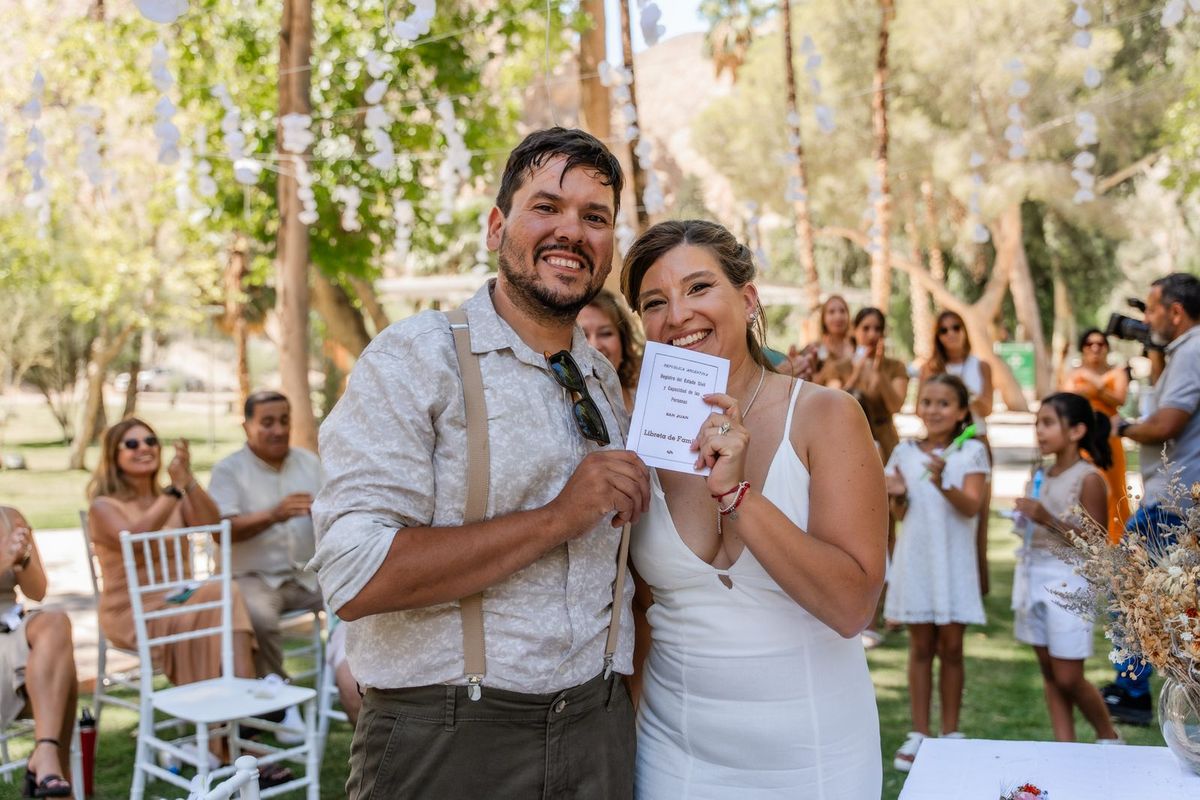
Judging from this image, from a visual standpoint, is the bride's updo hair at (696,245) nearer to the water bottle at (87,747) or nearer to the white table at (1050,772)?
the white table at (1050,772)

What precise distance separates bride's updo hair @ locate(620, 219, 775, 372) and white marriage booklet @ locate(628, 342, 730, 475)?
329mm

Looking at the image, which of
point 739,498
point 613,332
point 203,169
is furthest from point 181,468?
point 203,169

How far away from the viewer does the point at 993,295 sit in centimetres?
3281

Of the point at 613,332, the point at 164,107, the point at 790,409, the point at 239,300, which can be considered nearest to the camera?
the point at 790,409

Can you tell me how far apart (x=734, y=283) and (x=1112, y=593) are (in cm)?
100

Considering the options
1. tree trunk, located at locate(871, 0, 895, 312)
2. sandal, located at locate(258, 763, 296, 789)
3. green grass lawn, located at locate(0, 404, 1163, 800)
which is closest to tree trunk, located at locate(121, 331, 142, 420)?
tree trunk, located at locate(871, 0, 895, 312)

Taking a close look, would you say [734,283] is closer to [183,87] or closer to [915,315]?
[183,87]

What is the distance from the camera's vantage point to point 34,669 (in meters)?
4.79

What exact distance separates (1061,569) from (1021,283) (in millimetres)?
30503

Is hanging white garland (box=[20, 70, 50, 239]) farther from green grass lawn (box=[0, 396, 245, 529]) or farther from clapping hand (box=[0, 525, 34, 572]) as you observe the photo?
clapping hand (box=[0, 525, 34, 572])

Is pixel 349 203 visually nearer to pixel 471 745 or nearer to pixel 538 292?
pixel 538 292

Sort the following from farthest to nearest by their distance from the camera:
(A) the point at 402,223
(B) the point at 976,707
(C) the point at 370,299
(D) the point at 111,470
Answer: (C) the point at 370,299, (A) the point at 402,223, (B) the point at 976,707, (D) the point at 111,470

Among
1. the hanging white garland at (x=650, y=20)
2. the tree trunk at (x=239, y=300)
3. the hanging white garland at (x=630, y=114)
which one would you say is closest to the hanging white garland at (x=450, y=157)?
the hanging white garland at (x=630, y=114)

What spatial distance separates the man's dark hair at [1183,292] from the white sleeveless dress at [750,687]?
4054 millimetres
